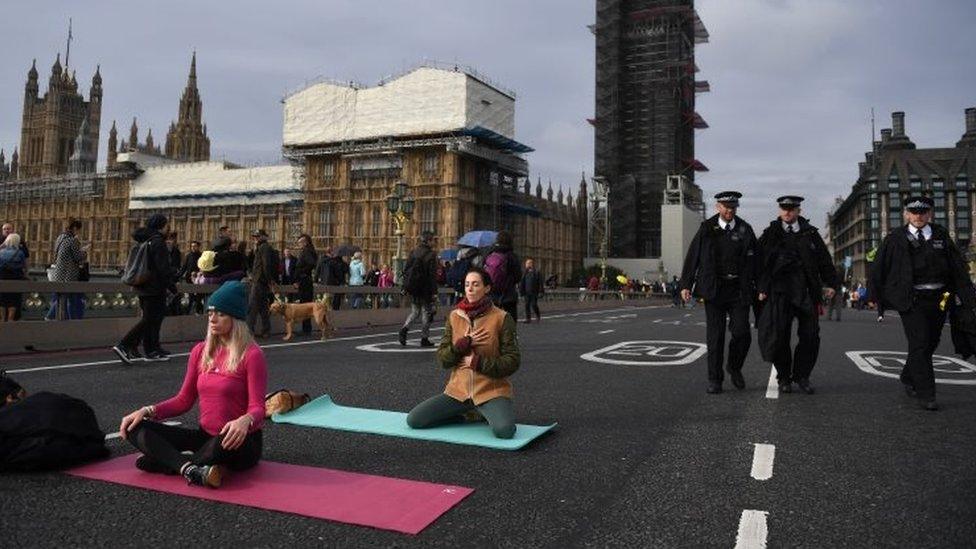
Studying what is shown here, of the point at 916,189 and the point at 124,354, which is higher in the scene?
the point at 916,189

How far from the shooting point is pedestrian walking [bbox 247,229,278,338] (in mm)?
12812

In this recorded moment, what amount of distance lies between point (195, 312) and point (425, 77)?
6807 cm

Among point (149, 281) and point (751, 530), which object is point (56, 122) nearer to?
point (149, 281)

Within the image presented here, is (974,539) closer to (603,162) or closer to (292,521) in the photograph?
(292,521)

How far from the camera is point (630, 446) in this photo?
4.80 metres

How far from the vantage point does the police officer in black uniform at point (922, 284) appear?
20.9 ft

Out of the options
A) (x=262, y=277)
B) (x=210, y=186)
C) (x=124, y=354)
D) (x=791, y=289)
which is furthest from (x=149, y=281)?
(x=210, y=186)

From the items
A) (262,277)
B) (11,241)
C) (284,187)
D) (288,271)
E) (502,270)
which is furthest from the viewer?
(284,187)

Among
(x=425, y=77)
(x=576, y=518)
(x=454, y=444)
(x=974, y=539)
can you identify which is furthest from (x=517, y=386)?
(x=425, y=77)

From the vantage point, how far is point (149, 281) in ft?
30.8

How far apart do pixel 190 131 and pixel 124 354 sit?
127775 millimetres

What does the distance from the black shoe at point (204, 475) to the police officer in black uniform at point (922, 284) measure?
5.76 m

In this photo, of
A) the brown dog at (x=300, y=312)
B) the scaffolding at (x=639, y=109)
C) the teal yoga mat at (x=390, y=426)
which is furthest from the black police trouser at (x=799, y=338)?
the scaffolding at (x=639, y=109)

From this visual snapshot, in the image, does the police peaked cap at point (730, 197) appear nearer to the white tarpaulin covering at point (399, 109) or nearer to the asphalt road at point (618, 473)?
the asphalt road at point (618, 473)
